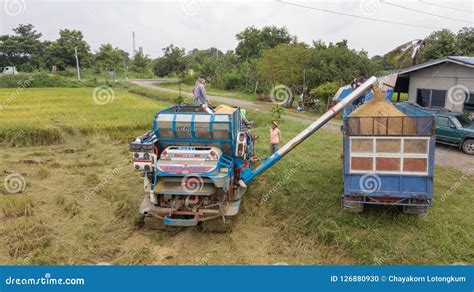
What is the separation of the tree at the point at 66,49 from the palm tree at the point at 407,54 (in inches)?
Answer: 1839

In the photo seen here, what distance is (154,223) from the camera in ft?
24.4

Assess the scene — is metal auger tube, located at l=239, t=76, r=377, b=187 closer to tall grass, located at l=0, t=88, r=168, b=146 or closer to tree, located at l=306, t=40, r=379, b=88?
tall grass, located at l=0, t=88, r=168, b=146

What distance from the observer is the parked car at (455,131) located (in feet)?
39.4

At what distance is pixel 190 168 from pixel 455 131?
1036 centimetres

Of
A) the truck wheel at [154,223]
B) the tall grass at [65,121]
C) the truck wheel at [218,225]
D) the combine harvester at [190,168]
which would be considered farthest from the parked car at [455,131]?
the tall grass at [65,121]

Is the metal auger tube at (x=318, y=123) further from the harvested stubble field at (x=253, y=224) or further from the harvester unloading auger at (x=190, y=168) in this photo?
the harvested stubble field at (x=253, y=224)

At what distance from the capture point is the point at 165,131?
7.19 meters

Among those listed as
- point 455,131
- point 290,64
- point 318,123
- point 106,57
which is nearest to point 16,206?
point 318,123

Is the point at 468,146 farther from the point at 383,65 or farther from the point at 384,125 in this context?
the point at 383,65

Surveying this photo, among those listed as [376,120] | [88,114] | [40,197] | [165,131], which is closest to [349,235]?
[376,120]

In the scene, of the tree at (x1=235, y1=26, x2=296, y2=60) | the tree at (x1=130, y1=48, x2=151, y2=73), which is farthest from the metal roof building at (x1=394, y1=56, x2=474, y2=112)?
the tree at (x1=130, y1=48, x2=151, y2=73)

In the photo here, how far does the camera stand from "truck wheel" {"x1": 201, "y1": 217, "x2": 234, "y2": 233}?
718 centimetres

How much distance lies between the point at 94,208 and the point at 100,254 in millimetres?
2361

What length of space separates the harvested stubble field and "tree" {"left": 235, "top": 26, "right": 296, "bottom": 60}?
139ft
